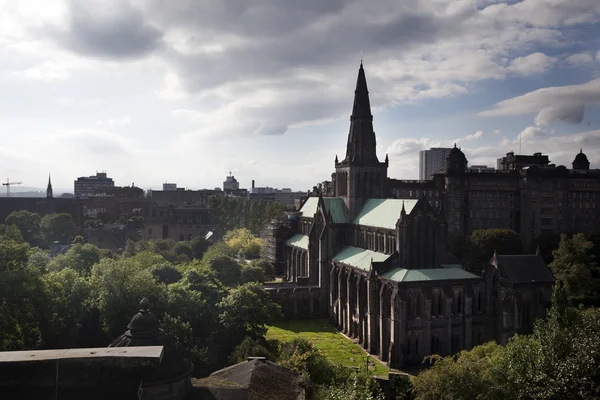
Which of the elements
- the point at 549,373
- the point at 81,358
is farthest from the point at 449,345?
the point at 81,358

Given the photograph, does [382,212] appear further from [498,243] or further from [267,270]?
[498,243]

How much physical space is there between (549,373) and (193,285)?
114ft

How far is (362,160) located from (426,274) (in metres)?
26.5

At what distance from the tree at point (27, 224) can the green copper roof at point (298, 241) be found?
201 feet

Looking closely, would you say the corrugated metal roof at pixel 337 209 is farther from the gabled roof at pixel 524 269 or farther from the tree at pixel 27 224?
the tree at pixel 27 224

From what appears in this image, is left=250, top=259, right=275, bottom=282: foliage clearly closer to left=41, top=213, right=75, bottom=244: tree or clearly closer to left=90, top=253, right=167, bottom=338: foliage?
left=90, top=253, right=167, bottom=338: foliage

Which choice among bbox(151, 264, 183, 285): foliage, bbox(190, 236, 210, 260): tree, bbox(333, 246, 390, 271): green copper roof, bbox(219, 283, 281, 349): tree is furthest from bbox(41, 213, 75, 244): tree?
bbox(219, 283, 281, 349): tree

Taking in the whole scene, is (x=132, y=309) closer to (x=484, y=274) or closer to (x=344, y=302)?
(x=344, y=302)

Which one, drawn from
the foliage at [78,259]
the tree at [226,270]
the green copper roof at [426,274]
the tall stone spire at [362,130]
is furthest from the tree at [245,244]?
the green copper roof at [426,274]

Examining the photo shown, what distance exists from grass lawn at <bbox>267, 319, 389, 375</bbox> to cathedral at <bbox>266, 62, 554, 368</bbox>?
1551 mm

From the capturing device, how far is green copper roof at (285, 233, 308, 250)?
284 feet

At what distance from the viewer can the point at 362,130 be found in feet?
255

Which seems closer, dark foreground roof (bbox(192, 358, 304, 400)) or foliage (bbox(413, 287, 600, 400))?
dark foreground roof (bbox(192, 358, 304, 400))

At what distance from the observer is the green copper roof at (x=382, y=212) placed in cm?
6343
